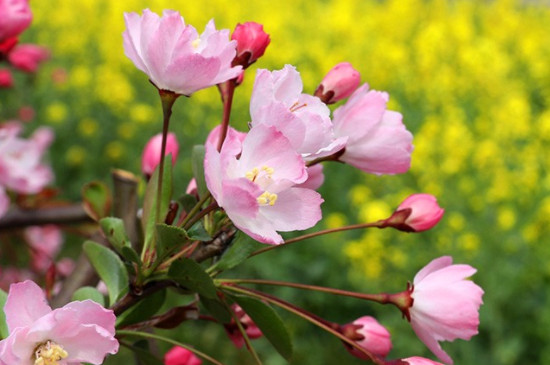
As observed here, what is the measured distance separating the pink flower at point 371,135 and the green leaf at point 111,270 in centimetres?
19

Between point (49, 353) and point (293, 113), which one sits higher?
point (293, 113)

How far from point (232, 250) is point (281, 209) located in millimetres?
110

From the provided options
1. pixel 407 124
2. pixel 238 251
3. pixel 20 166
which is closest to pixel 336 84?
pixel 238 251

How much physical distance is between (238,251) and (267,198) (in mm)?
113

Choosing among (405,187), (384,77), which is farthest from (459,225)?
(384,77)

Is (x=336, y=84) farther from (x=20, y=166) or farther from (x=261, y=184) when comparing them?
(x=20, y=166)

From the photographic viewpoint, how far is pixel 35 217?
4.25 feet

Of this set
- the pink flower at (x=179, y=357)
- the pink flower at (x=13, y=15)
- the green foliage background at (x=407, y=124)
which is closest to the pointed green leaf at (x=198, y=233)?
the pink flower at (x=179, y=357)

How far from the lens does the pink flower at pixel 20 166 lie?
1.39m

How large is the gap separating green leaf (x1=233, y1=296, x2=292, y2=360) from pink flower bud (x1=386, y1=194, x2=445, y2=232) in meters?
0.14

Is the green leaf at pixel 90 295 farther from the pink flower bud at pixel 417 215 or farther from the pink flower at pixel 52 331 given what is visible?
the pink flower bud at pixel 417 215

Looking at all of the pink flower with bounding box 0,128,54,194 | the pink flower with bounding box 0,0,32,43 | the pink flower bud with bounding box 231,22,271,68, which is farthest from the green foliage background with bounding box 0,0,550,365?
the pink flower bud with bounding box 231,22,271,68

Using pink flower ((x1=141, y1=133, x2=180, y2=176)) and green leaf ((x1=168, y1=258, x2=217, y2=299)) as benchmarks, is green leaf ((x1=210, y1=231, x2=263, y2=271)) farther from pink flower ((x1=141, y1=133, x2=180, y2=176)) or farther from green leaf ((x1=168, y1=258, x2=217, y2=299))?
pink flower ((x1=141, y1=133, x2=180, y2=176))

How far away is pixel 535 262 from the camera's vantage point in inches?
117
